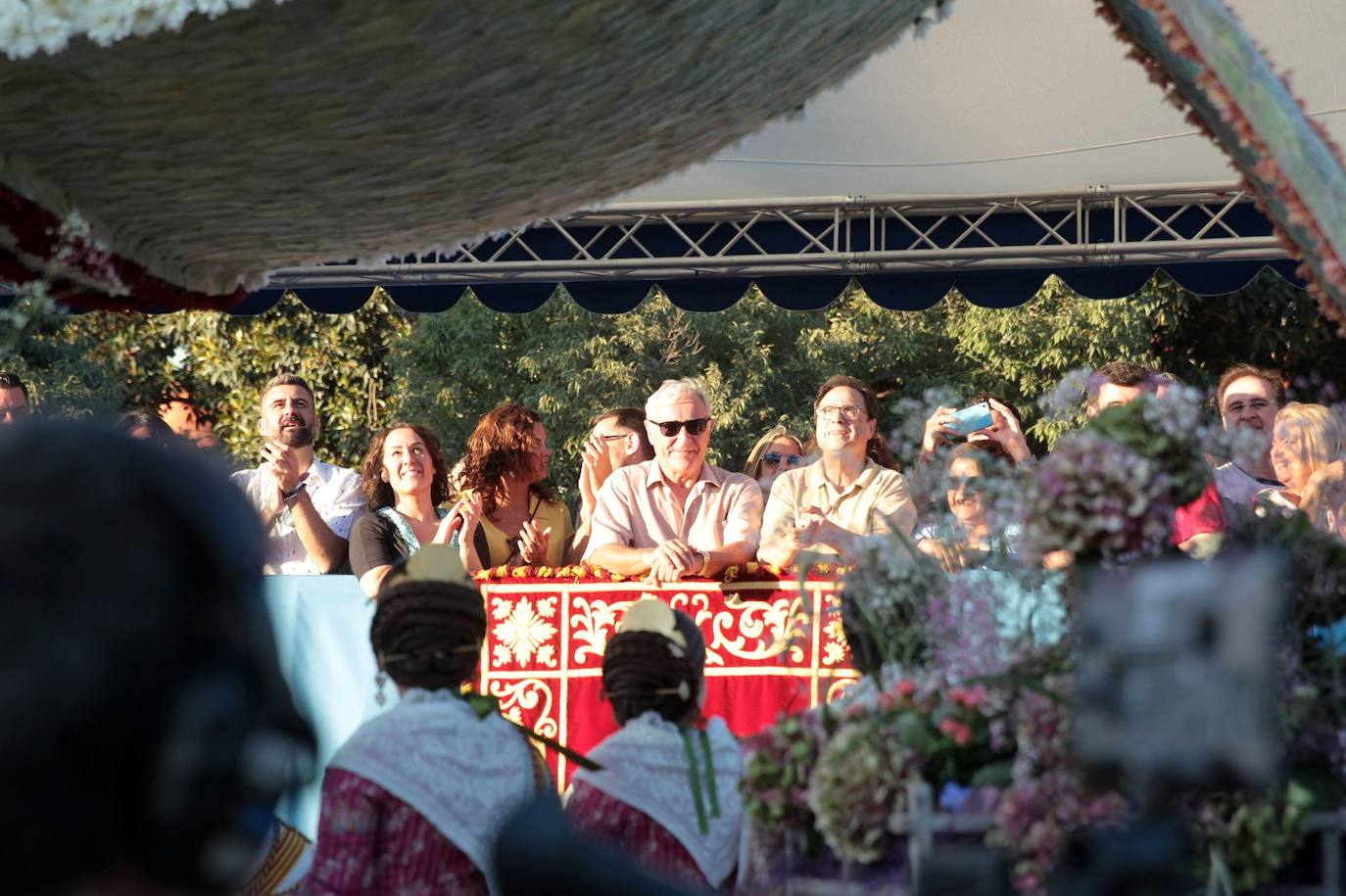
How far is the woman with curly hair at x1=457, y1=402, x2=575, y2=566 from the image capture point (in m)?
6.12

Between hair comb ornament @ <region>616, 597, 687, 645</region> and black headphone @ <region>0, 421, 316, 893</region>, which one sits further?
hair comb ornament @ <region>616, 597, 687, 645</region>

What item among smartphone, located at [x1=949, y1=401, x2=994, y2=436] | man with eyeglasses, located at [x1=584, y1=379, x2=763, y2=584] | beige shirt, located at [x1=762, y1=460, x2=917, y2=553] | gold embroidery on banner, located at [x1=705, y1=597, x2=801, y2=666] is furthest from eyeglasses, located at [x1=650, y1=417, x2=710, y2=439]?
smartphone, located at [x1=949, y1=401, x2=994, y2=436]

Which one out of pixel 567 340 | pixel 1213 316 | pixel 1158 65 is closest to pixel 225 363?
pixel 567 340

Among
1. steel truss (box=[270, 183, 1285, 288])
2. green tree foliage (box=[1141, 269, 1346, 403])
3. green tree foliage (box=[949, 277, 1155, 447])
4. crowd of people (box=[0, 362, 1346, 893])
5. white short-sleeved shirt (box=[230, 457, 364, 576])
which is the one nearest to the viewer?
crowd of people (box=[0, 362, 1346, 893])

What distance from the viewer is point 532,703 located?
577cm

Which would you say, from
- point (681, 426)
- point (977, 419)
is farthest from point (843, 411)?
point (977, 419)

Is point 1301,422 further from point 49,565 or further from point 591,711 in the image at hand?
point 49,565

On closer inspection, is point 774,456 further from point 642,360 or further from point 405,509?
point 642,360

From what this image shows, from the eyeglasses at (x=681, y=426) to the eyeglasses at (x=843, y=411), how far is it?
0.48 metres

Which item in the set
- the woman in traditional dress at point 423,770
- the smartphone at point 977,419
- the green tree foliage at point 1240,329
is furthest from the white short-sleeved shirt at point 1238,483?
the green tree foliage at point 1240,329

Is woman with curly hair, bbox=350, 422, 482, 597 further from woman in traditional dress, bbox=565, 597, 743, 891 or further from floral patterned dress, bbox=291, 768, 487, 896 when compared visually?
floral patterned dress, bbox=291, 768, 487, 896

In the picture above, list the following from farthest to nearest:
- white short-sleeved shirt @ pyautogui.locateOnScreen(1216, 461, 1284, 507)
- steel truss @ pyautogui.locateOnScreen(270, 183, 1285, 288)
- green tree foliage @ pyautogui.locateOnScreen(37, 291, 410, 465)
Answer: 1. green tree foliage @ pyautogui.locateOnScreen(37, 291, 410, 465)
2. steel truss @ pyautogui.locateOnScreen(270, 183, 1285, 288)
3. white short-sleeved shirt @ pyautogui.locateOnScreen(1216, 461, 1284, 507)

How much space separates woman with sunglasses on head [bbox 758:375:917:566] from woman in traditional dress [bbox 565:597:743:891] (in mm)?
2391

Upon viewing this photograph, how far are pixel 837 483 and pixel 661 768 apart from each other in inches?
116
